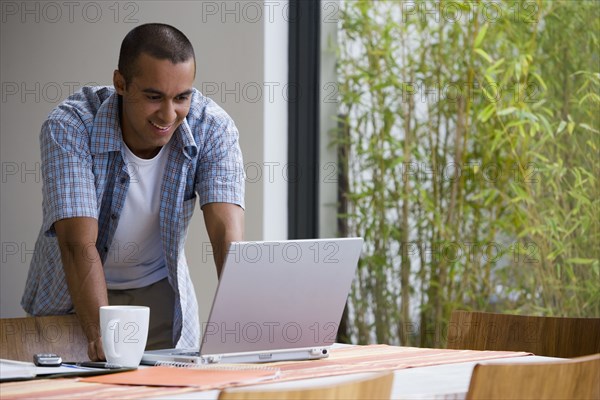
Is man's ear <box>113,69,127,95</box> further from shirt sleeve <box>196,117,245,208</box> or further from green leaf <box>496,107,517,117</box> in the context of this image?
green leaf <box>496,107,517,117</box>

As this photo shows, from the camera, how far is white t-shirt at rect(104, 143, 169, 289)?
8.26 ft

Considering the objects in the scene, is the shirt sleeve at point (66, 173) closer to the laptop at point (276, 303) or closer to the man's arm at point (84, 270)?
the man's arm at point (84, 270)

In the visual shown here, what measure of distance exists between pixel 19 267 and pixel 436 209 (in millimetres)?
1679

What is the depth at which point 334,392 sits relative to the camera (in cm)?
127

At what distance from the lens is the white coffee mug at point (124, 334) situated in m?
1.87

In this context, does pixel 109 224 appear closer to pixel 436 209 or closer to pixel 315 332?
pixel 315 332

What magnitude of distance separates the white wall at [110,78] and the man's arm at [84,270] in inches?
59.3

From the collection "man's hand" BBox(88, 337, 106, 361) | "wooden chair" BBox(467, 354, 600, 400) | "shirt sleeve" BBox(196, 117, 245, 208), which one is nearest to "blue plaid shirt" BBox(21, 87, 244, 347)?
"shirt sleeve" BBox(196, 117, 245, 208)

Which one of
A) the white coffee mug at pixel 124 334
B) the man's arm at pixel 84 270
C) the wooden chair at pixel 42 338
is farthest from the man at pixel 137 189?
the white coffee mug at pixel 124 334

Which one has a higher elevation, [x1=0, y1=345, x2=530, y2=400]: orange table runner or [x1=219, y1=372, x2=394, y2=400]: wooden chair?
[x1=219, y1=372, x2=394, y2=400]: wooden chair

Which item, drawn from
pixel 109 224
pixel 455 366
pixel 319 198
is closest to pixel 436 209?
pixel 319 198

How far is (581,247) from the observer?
3.44 metres

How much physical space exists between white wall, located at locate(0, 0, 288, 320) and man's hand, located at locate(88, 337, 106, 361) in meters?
1.72

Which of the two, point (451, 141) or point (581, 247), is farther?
point (451, 141)
